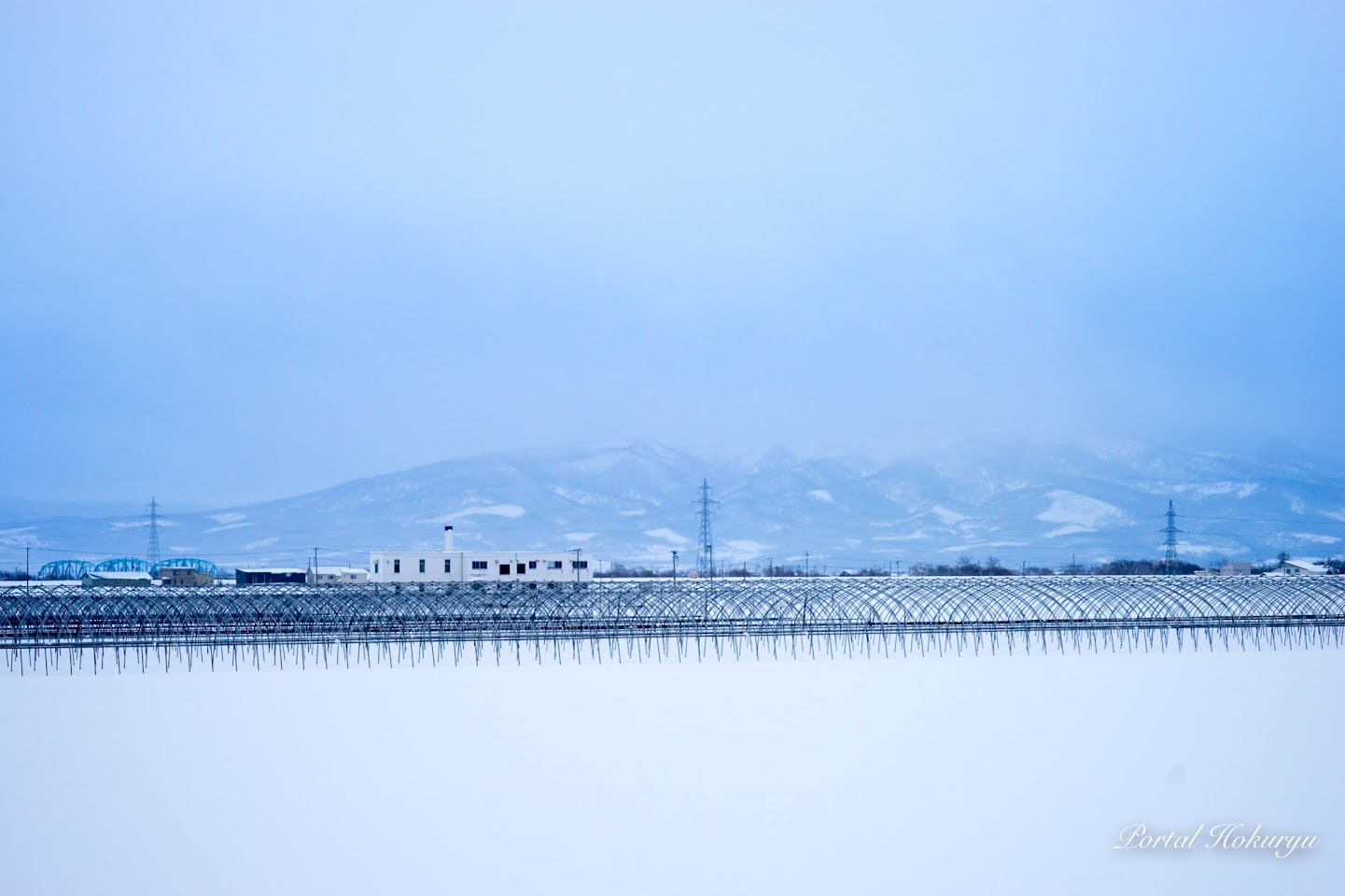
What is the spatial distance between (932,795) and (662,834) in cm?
443

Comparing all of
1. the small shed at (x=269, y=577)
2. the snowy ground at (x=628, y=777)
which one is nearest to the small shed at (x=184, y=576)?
the small shed at (x=269, y=577)

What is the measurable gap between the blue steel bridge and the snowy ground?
8944 mm

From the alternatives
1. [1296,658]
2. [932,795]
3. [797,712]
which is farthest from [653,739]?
[1296,658]

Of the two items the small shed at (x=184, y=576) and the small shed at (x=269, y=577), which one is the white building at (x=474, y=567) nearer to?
the small shed at (x=269, y=577)

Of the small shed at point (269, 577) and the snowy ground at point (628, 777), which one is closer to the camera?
the snowy ground at point (628, 777)

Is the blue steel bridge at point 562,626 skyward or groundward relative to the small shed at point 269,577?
groundward

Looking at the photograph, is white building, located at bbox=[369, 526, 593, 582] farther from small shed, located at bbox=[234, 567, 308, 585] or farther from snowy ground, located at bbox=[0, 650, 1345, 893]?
snowy ground, located at bbox=[0, 650, 1345, 893]

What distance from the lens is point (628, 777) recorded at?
20.1m

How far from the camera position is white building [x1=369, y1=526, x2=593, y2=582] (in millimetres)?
57562

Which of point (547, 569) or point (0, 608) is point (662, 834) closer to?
point (0, 608)

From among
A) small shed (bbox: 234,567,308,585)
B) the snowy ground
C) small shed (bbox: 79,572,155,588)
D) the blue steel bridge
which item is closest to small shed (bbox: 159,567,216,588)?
small shed (bbox: 79,572,155,588)

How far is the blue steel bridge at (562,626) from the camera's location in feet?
136

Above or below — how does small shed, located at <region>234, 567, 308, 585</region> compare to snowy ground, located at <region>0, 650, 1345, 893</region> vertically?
above

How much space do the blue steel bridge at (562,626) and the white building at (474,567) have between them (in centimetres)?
950
